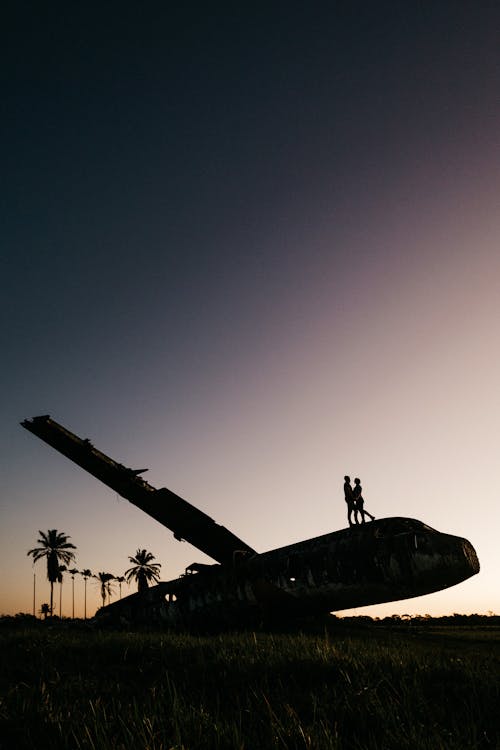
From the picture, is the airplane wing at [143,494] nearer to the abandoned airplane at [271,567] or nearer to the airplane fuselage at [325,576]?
the abandoned airplane at [271,567]

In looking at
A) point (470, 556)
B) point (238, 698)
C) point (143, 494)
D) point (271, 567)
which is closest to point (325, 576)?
point (271, 567)

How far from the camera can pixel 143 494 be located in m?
20.5

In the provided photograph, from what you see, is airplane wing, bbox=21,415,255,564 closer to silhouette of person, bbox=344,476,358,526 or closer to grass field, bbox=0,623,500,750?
silhouette of person, bbox=344,476,358,526

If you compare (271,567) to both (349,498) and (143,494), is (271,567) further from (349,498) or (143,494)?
(143,494)

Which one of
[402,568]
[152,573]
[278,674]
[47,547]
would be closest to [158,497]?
[402,568]

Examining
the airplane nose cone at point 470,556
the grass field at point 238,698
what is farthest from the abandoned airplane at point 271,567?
the grass field at point 238,698

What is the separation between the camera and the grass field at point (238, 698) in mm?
3424

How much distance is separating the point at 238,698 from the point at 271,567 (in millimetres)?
12184

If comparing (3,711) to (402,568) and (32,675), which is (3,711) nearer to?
(32,675)

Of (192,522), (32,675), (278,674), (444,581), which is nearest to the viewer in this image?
(278,674)

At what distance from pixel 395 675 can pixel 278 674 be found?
64.9 inches

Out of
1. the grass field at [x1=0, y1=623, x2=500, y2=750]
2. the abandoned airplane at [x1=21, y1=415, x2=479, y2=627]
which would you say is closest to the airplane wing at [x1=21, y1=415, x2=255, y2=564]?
the abandoned airplane at [x1=21, y1=415, x2=479, y2=627]

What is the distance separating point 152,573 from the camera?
75750 mm

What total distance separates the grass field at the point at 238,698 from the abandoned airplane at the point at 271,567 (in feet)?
16.2
